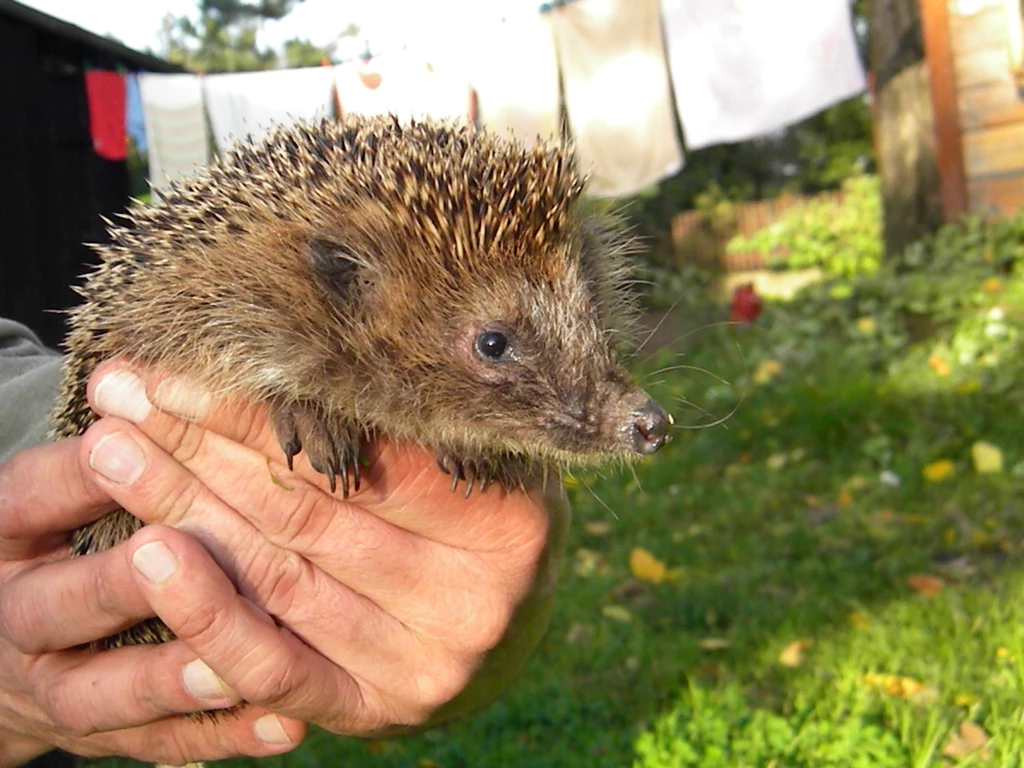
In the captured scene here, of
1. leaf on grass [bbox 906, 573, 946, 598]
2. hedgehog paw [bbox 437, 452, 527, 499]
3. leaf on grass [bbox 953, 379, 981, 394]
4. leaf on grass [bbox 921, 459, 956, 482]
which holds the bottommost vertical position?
leaf on grass [bbox 906, 573, 946, 598]

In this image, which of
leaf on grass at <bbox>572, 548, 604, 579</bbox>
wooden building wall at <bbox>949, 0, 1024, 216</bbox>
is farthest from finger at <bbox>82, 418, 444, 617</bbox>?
wooden building wall at <bbox>949, 0, 1024, 216</bbox>

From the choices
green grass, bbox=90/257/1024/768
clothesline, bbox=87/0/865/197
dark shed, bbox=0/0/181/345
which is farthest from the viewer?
clothesline, bbox=87/0/865/197

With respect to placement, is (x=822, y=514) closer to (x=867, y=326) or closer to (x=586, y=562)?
(x=586, y=562)

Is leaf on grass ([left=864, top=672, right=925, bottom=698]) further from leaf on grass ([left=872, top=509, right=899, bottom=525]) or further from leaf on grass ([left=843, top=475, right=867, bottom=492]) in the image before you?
leaf on grass ([left=843, top=475, right=867, bottom=492])

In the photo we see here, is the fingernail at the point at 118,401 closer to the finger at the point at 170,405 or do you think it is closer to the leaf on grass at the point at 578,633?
the finger at the point at 170,405

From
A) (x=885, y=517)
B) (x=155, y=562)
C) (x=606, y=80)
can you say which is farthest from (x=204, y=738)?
(x=606, y=80)

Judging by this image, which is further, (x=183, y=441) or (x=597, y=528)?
(x=597, y=528)
